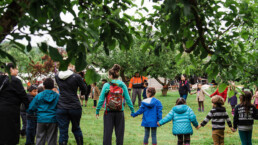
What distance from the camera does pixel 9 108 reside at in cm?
534

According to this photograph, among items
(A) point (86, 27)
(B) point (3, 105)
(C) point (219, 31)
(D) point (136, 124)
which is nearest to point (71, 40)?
(A) point (86, 27)

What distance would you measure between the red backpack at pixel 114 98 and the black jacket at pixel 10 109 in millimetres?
1673

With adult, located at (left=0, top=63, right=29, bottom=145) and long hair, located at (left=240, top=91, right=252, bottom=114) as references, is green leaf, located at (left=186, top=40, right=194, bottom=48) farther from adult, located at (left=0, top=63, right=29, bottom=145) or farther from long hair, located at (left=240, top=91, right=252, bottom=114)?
long hair, located at (left=240, top=91, right=252, bottom=114)

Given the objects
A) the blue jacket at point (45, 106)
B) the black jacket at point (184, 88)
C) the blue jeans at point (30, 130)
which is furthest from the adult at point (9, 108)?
the black jacket at point (184, 88)

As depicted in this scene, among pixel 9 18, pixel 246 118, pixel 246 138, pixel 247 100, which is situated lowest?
pixel 246 138

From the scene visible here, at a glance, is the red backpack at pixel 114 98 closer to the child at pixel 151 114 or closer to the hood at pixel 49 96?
the child at pixel 151 114

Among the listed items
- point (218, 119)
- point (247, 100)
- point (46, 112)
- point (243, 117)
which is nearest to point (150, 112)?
point (218, 119)

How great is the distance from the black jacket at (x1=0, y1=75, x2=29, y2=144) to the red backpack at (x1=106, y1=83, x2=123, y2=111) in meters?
1.67

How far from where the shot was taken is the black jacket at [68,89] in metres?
6.08

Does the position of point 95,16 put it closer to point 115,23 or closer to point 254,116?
point 115,23

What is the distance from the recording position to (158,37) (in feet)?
13.4

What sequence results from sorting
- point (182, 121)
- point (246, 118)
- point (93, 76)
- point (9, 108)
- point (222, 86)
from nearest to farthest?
point (93, 76)
point (222, 86)
point (9, 108)
point (182, 121)
point (246, 118)

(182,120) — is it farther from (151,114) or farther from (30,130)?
(30,130)

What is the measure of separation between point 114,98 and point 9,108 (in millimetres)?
1999
